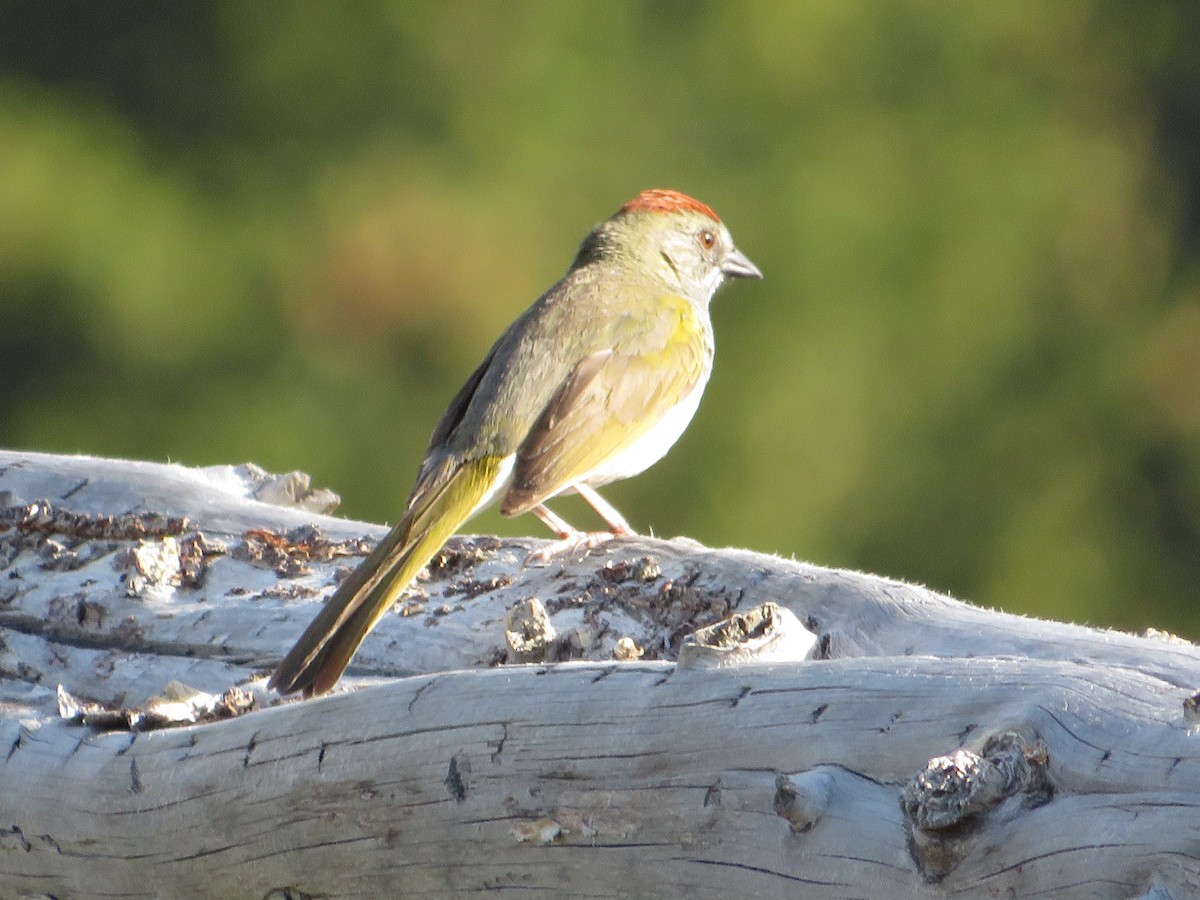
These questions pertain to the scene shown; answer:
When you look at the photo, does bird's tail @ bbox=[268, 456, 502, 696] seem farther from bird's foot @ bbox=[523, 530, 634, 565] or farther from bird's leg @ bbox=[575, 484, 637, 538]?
bird's leg @ bbox=[575, 484, 637, 538]

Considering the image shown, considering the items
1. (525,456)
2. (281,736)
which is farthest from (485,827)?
(525,456)

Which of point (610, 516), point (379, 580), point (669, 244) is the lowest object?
point (379, 580)

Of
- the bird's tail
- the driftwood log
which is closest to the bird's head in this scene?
the bird's tail

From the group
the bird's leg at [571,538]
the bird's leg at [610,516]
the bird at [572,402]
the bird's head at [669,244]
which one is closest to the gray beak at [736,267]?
the bird's head at [669,244]

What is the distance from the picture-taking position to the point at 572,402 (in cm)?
→ 518

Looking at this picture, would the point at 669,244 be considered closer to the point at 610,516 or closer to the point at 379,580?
the point at 610,516

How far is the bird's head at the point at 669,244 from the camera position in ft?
20.7

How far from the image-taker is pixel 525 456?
497 cm

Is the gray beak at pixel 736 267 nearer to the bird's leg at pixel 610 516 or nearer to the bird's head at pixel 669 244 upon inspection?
the bird's head at pixel 669 244

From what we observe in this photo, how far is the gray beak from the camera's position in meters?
6.75

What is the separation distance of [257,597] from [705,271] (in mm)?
2880

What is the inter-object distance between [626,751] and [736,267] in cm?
417

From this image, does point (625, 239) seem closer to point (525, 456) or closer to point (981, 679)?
point (525, 456)

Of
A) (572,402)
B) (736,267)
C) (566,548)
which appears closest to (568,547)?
(566,548)
